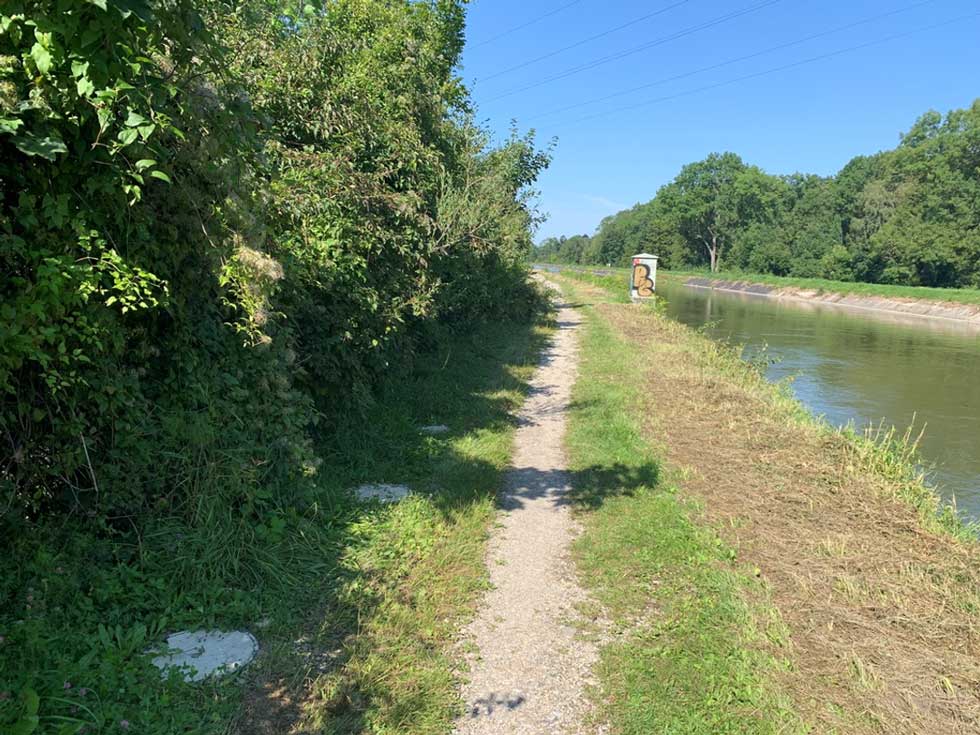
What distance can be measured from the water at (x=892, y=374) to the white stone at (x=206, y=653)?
827cm

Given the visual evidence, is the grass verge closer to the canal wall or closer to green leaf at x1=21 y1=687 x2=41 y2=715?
green leaf at x1=21 y1=687 x2=41 y2=715

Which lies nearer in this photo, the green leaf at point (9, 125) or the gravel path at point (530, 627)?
the green leaf at point (9, 125)

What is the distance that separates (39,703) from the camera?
2.70 meters

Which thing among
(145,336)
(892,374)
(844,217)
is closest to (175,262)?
(145,336)

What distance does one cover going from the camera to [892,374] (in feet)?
61.2

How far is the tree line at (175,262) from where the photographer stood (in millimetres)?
3082

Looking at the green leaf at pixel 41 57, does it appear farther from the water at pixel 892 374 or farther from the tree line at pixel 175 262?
the water at pixel 892 374

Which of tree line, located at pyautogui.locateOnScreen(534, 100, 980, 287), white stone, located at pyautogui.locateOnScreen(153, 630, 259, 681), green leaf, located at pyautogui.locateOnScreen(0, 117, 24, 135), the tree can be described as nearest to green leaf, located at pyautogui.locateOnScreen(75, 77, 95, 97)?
green leaf, located at pyautogui.locateOnScreen(0, 117, 24, 135)

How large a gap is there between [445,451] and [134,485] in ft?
12.6

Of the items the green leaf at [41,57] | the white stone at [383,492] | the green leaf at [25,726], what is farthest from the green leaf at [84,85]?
the white stone at [383,492]

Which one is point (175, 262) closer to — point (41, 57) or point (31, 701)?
point (41, 57)

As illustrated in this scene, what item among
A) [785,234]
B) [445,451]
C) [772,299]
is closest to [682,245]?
[785,234]

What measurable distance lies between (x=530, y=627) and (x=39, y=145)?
3639 millimetres

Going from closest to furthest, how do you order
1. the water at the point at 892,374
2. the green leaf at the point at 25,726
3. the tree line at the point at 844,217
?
the green leaf at the point at 25,726 → the water at the point at 892,374 → the tree line at the point at 844,217
